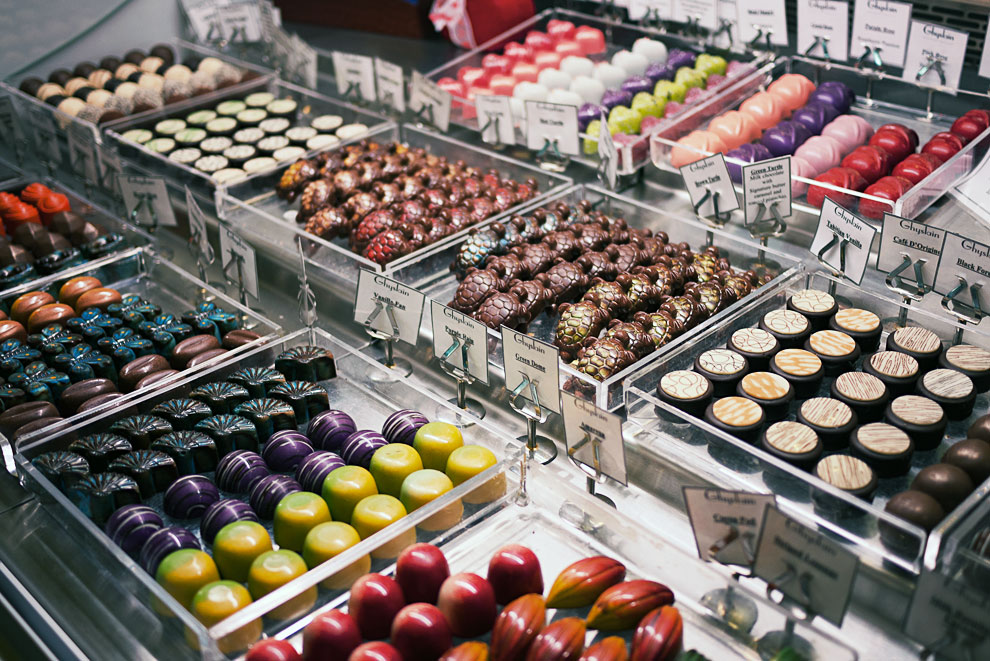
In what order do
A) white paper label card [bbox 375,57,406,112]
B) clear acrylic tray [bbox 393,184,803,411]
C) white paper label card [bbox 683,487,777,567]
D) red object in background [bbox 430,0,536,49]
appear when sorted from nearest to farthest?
white paper label card [bbox 683,487,777,567] < clear acrylic tray [bbox 393,184,803,411] < white paper label card [bbox 375,57,406,112] < red object in background [bbox 430,0,536,49]

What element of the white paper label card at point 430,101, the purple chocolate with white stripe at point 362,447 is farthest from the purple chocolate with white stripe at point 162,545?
the white paper label card at point 430,101

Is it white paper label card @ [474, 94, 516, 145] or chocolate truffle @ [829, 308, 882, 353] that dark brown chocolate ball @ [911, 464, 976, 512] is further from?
white paper label card @ [474, 94, 516, 145]

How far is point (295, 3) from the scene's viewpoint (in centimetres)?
443

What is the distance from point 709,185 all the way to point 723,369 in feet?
2.58

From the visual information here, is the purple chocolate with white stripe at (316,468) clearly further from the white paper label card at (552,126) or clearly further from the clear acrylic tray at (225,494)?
the white paper label card at (552,126)

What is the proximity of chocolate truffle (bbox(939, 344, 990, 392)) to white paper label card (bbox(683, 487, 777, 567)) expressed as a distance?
25.2 inches

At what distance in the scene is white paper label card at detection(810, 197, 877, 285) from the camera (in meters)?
2.19

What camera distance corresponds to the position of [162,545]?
1.73 m

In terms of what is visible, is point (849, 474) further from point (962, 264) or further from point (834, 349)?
point (962, 264)

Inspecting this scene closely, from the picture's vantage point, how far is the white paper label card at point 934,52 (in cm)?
285

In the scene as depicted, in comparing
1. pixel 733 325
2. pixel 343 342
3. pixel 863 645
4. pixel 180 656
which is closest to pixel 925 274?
pixel 733 325

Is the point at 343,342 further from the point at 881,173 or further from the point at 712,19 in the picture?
the point at 712,19

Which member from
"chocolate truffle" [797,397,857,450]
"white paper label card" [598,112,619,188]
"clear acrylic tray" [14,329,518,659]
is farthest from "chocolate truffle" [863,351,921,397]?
"white paper label card" [598,112,619,188]

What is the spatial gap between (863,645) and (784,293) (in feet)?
3.04
